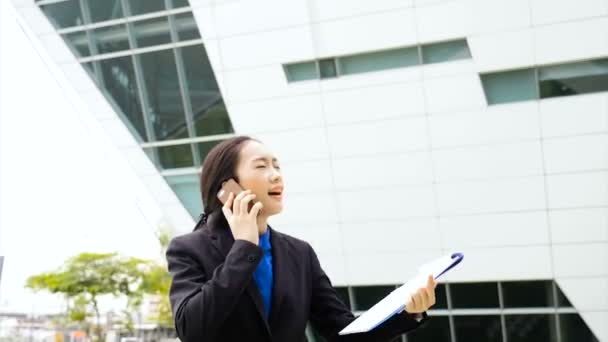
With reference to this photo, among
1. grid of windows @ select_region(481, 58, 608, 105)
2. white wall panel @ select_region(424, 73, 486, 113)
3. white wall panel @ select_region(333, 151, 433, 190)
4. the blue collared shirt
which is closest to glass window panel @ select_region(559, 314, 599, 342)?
white wall panel @ select_region(333, 151, 433, 190)

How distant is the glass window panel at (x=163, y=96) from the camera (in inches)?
→ 685

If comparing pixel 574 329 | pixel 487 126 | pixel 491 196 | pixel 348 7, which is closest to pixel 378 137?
pixel 487 126


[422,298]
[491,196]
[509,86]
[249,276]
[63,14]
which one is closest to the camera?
[249,276]

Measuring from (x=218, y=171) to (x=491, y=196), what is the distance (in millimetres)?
13870

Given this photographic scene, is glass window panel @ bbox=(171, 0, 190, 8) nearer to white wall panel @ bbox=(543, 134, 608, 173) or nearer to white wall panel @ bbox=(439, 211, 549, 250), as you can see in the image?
white wall panel @ bbox=(439, 211, 549, 250)

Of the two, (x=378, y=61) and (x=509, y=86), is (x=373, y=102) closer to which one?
(x=378, y=61)

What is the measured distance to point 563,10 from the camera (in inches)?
571

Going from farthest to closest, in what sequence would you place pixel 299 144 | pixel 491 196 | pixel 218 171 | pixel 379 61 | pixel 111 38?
1. pixel 111 38
2. pixel 299 144
3. pixel 379 61
4. pixel 491 196
5. pixel 218 171

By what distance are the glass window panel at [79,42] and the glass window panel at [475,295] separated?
908 cm

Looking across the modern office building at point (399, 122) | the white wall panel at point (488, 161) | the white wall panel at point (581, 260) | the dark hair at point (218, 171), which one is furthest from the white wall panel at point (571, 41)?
the dark hair at point (218, 171)

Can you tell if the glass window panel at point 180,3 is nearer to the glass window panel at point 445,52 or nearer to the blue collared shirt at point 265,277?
the glass window panel at point 445,52

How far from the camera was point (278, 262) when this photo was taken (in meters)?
2.16

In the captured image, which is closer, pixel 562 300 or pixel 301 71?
pixel 562 300

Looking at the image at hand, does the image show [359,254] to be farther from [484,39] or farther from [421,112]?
[484,39]
